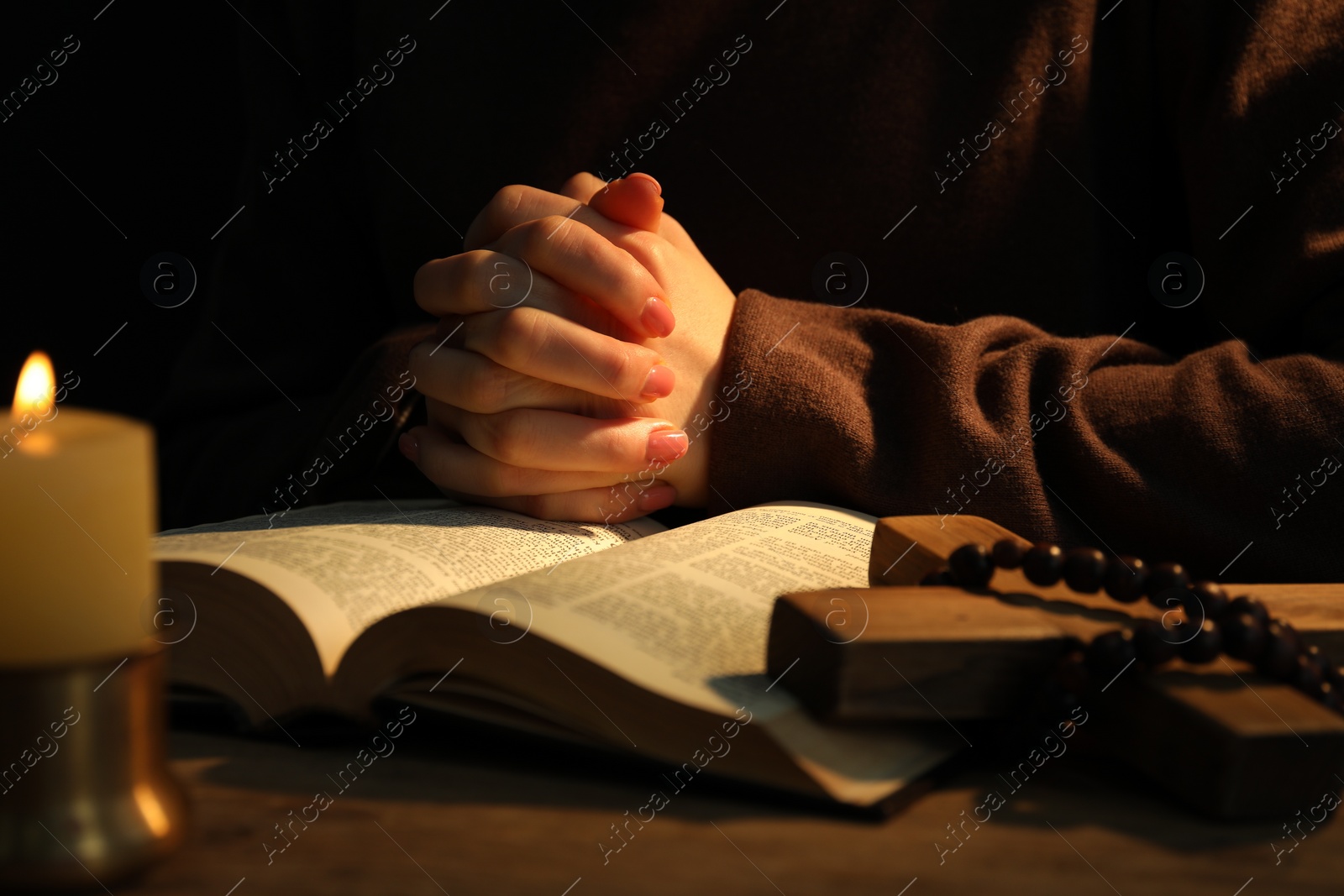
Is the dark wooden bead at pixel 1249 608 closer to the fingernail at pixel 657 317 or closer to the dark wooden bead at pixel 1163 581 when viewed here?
the dark wooden bead at pixel 1163 581

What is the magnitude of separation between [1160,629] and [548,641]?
1.15 feet

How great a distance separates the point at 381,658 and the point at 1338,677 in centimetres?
57

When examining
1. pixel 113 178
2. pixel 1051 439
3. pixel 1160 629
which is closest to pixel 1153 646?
pixel 1160 629

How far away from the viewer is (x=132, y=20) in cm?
174

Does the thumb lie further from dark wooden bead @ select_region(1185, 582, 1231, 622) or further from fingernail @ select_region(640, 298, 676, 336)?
dark wooden bead @ select_region(1185, 582, 1231, 622)

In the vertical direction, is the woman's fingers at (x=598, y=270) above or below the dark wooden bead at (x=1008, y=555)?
above

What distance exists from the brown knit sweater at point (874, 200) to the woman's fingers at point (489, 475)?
0.45 ft

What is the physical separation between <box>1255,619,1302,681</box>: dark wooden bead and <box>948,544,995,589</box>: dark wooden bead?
0.16 m

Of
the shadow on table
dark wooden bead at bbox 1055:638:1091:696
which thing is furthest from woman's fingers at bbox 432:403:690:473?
dark wooden bead at bbox 1055:638:1091:696

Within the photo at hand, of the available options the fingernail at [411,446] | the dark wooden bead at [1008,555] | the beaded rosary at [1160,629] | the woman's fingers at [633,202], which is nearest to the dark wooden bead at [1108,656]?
the beaded rosary at [1160,629]

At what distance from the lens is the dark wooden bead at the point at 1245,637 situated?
0.58 meters

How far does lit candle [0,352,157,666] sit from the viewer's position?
0.40m

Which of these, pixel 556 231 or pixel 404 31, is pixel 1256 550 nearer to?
pixel 556 231

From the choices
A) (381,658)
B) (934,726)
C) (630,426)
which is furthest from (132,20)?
(934,726)
